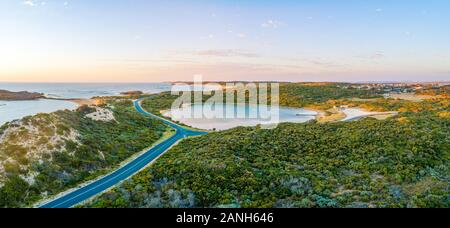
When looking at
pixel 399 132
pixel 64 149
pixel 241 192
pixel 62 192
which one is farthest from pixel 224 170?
pixel 399 132

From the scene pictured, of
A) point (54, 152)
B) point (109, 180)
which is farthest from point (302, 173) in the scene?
point (54, 152)

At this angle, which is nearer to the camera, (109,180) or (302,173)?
(302,173)

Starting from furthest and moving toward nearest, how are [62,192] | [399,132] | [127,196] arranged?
[399,132]
[62,192]
[127,196]

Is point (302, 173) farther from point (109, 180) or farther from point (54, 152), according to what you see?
point (54, 152)

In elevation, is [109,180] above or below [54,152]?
below

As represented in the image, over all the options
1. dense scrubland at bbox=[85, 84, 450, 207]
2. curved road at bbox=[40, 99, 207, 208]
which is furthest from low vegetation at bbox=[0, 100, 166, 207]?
dense scrubland at bbox=[85, 84, 450, 207]

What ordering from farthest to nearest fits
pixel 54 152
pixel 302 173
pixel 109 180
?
pixel 54 152 < pixel 109 180 < pixel 302 173

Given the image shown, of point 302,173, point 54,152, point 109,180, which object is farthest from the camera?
point 54,152

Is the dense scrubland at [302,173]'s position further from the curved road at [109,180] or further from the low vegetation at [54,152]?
the low vegetation at [54,152]

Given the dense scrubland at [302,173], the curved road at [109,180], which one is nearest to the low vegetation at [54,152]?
the curved road at [109,180]
